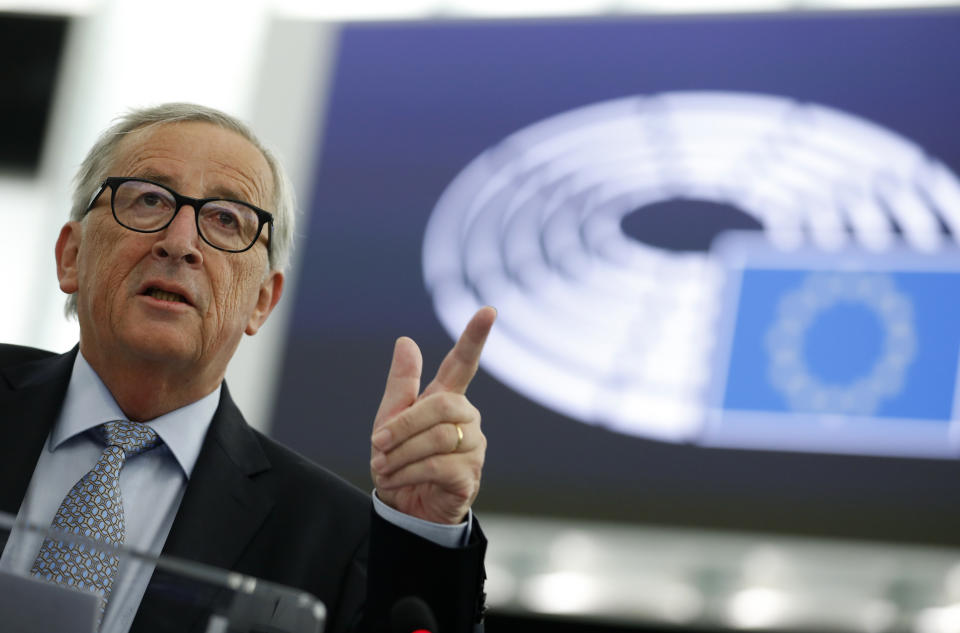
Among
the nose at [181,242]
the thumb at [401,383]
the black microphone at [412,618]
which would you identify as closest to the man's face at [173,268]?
the nose at [181,242]

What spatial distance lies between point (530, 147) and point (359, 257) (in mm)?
736

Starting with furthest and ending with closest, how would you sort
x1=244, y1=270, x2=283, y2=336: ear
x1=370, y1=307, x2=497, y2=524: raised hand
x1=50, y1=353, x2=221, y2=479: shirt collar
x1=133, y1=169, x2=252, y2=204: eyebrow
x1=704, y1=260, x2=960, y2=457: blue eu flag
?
x1=704, y1=260, x2=960, y2=457: blue eu flag
x1=244, y1=270, x2=283, y2=336: ear
x1=133, y1=169, x2=252, y2=204: eyebrow
x1=50, y1=353, x2=221, y2=479: shirt collar
x1=370, y1=307, x2=497, y2=524: raised hand

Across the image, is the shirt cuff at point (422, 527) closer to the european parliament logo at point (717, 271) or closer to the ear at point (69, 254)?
the ear at point (69, 254)

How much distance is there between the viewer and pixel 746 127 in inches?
156

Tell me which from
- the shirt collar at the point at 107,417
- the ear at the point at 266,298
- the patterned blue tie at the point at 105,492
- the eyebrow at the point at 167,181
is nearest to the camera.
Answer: the patterned blue tie at the point at 105,492

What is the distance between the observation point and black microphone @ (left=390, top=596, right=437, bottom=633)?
1.03m

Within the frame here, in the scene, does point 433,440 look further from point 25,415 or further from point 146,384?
point 25,415

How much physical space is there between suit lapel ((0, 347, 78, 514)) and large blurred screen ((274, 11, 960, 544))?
7.35ft

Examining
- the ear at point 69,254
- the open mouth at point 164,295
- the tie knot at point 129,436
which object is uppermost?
the ear at point 69,254

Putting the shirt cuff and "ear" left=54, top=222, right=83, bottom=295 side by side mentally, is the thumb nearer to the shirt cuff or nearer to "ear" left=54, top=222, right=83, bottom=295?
the shirt cuff

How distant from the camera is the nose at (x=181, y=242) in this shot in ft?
5.27

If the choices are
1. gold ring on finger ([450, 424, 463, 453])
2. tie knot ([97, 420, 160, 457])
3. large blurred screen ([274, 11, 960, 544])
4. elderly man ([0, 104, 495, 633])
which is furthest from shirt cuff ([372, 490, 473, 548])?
large blurred screen ([274, 11, 960, 544])

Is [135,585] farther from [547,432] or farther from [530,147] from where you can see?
[530,147]

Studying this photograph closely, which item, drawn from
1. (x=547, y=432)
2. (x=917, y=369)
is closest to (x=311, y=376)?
(x=547, y=432)
